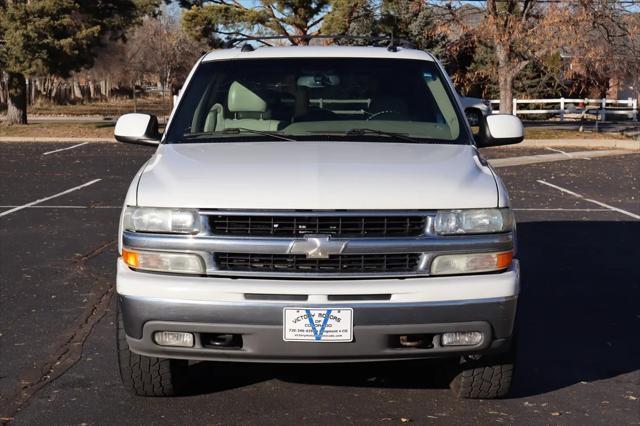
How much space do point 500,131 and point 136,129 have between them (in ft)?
7.20


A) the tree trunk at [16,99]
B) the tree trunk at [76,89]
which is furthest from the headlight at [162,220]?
the tree trunk at [76,89]

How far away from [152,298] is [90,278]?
3.98 metres

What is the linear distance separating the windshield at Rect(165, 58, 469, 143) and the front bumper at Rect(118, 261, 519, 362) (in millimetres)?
1322

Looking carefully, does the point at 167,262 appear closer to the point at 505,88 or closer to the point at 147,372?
the point at 147,372

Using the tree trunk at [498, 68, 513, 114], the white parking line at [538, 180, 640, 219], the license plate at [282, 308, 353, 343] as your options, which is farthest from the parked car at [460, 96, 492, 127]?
the tree trunk at [498, 68, 513, 114]

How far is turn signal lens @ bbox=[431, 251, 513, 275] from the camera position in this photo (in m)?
4.42

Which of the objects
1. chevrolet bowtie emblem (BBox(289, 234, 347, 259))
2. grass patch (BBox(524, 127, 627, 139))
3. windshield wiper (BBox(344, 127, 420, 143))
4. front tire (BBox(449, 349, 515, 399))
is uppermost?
windshield wiper (BBox(344, 127, 420, 143))

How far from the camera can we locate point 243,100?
235 inches

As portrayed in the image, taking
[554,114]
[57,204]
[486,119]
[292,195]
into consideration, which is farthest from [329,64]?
[554,114]

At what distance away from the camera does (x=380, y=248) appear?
4.35 m

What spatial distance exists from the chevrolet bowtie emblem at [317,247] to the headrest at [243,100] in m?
1.77

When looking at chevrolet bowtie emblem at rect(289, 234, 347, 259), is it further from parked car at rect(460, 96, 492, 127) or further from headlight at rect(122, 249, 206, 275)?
parked car at rect(460, 96, 492, 127)

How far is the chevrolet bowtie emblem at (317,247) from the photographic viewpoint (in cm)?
432

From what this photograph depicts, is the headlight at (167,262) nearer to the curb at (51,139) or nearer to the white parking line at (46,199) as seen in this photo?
the white parking line at (46,199)
